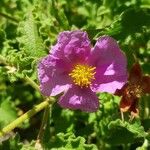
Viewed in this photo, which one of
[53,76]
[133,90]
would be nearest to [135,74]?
[133,90]

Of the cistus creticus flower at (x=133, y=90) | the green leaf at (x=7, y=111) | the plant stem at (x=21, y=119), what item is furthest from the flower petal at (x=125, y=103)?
the green leaf at (x=7, y=111)

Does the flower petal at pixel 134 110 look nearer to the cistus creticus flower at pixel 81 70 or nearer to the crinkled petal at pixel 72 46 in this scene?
the cistus creticus flower at pixel 81 70

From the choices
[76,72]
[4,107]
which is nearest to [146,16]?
[76,72]

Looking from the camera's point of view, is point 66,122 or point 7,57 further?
point 66,122

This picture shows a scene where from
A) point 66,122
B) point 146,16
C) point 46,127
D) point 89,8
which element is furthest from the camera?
point 89,8

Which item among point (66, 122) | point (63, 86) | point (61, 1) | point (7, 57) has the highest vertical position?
point (61, 1)

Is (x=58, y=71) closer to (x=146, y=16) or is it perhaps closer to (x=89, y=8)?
(x=146, y=16)

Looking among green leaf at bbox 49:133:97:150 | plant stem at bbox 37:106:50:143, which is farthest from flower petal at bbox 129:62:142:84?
plant stem at bbox 37:106:50:143
